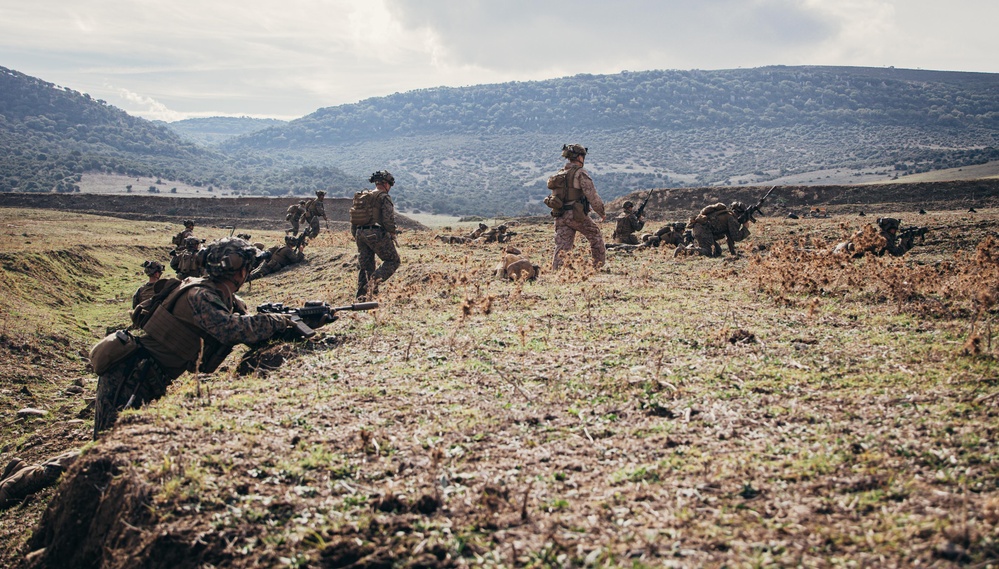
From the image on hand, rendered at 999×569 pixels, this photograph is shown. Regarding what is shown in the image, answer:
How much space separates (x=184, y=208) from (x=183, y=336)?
3887 centimetres

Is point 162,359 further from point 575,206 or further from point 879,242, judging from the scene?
point 879,242

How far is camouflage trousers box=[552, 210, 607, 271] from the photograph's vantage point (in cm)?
1237

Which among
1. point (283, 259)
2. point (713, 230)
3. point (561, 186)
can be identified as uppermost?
point (561, 186)

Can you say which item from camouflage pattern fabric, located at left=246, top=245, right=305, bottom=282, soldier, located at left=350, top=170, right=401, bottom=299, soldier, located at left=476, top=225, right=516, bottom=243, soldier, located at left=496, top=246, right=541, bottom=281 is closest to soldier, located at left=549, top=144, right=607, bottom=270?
soldier, located at left=496, top=246, right=541, bottom=281

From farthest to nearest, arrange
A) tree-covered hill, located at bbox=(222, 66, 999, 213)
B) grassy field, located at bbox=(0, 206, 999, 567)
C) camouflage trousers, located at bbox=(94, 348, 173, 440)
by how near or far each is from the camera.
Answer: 1. tree-covered hill, located at bbox=(222, 66, 999, 213)
2. camouflage trousers, located at bbox=(94, 348, 173, 440)
3. grassy field, located at bbox=(0, 206, 999, 567)

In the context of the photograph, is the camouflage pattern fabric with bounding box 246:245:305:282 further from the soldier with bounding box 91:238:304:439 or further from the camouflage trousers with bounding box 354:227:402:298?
the soldier with bounding box 91:238:304:439

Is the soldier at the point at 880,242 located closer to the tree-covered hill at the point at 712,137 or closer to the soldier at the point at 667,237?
the soldier at the point at 667,237

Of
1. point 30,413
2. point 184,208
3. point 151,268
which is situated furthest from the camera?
point 184,208

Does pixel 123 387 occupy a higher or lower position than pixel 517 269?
lower

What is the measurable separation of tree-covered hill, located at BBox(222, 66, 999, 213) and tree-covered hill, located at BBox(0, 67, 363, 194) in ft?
81.8

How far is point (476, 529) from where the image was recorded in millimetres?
3299

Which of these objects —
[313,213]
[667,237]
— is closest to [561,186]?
[667,237]

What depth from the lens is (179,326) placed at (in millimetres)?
5941

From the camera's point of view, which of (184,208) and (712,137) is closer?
(184,208)
